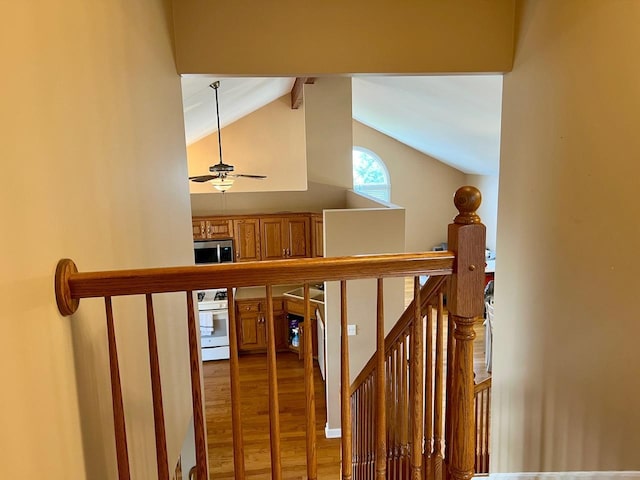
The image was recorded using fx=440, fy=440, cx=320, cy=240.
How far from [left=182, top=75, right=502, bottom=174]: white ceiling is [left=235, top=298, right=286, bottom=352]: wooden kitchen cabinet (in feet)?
8.97

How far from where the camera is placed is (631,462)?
5.98 ft

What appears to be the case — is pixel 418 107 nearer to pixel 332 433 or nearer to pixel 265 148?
pixel 265 148

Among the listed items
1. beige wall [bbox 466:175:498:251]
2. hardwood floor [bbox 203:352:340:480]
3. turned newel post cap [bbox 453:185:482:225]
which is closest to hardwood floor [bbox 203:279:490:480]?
hardwood floor [bbox 203:352:340:480]

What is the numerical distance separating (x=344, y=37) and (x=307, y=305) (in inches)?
68.6

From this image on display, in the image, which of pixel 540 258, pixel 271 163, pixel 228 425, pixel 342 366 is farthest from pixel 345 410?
pixel 271 163

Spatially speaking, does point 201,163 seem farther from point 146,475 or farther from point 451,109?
point 146,475

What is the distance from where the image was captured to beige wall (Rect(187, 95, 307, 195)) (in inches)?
316

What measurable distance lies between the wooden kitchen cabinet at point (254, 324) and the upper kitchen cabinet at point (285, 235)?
812mm

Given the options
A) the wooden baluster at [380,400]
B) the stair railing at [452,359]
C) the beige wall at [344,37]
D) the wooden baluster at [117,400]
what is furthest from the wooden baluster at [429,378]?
the beige wall at [344,37]

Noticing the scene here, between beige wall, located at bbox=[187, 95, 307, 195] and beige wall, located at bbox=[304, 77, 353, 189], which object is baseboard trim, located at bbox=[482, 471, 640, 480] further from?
beige wall, located at bbox=[187, 95, 307, 195]

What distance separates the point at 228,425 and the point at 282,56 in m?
4.32

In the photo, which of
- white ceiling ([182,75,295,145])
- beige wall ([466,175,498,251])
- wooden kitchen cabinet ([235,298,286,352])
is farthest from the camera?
beige wall ([466,175,498,251])

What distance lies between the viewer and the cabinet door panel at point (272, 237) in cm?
707

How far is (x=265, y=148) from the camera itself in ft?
26.7
